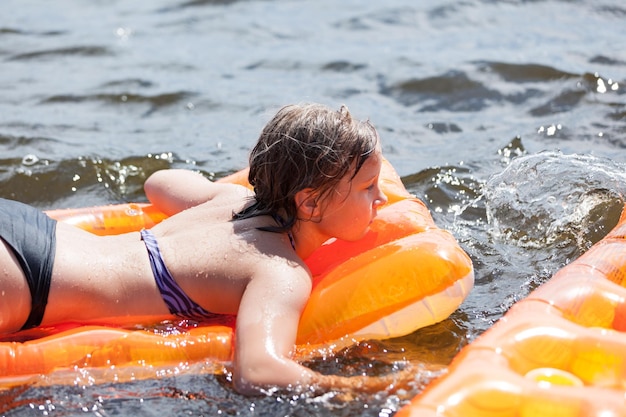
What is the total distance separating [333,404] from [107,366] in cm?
82

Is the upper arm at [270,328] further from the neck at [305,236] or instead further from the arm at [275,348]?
the neck at [305,236]

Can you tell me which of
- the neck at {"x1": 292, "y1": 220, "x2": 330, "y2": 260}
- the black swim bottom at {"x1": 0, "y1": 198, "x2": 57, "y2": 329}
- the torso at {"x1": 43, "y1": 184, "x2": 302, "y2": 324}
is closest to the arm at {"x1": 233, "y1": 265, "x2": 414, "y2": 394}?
the torso at {"x1": 43, "y1": 184, "x2": 302, "y2": 324}

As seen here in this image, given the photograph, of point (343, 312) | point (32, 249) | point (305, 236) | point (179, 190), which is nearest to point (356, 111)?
point (179, 190)

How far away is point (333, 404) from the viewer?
3.05m

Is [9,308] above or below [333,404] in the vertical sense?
above

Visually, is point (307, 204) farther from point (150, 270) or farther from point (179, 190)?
point (179, 190)

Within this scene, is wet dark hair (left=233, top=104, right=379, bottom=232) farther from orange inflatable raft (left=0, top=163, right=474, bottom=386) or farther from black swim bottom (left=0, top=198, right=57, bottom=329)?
→ black swim bottom (left=0, top=198, right=57, bottom=329)

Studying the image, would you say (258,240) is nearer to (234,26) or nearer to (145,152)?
(145,152)

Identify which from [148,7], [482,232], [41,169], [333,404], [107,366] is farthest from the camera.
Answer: [148,7]

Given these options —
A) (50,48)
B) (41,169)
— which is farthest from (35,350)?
(50,48)

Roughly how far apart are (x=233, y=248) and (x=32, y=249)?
709mm

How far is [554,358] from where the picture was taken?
117 inches

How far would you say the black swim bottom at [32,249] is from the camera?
3253mm

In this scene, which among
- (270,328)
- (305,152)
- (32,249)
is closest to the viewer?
(270,328)
